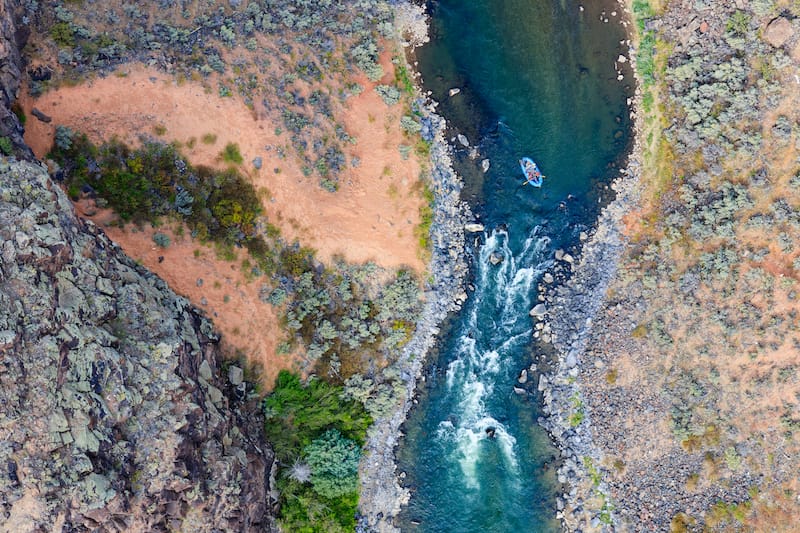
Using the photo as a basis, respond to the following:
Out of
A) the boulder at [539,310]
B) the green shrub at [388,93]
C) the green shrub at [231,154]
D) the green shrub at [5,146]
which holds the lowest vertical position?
the green shrub at [5,146]

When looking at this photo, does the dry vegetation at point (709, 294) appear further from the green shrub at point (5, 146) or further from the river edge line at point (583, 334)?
the green shrub at point (5, 146)

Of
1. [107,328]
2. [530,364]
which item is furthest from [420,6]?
[107,328]

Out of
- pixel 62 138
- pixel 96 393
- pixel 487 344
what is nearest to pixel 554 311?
pixel 487 344

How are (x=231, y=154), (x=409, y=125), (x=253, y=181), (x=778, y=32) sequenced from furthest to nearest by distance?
(x=409, y=125)
(x=778, y=32)
(x=253, y=181)
(x=231, y=154)

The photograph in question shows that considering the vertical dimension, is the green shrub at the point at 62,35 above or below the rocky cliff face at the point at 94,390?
above

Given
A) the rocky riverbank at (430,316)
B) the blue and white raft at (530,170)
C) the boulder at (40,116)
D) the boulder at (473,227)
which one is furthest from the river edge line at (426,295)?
the boulder at (40,116)

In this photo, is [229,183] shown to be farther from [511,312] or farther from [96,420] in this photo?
[511,312]

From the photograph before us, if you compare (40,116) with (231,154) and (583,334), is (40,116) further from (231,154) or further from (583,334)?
(583,334)
